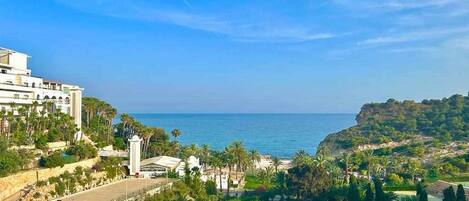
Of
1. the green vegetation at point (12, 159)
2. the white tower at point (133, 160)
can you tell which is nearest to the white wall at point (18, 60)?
the white tower at point (133, 160)

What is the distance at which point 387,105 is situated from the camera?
472 ft

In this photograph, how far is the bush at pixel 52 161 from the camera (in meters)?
32.4

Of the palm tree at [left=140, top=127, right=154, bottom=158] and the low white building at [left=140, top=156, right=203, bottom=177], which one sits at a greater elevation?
the palm tree at [left=140, top=127, right=154, bottom=158]

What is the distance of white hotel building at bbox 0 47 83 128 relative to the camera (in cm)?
4091

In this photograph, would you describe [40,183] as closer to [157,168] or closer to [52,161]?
[52,161]

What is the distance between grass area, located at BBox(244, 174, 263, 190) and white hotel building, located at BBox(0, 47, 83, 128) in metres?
19.3

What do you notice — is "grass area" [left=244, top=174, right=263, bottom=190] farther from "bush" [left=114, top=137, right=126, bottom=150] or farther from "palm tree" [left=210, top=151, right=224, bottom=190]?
"bush" [left=114, top=137, right=126, bottom=150]

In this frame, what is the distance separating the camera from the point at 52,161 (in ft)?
107

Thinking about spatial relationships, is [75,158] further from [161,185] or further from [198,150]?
[198,150]

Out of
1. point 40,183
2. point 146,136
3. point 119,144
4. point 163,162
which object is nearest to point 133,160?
point 163,162

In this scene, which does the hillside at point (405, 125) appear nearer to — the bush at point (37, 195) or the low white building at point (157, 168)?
the low white building at point (157, 168)

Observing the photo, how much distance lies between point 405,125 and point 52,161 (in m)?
99.2

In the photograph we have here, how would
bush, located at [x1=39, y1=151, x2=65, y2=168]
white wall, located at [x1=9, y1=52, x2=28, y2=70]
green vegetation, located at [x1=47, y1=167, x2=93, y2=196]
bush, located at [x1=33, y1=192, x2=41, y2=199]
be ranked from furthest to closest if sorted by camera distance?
white wall, located at [x1=9, y1=52, x2=28, y2=70], bush, located at [x1=39, y1=151, x2=65, y2=168], green vegetation, located at [x1=47, y1=167, x2=93, y2=196], bush, located at [x1=33, y1=192, x2=41, y2=199]

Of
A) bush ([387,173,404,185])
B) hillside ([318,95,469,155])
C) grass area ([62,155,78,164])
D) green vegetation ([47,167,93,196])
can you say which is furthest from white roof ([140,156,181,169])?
hillside ([318,95,469,155])
